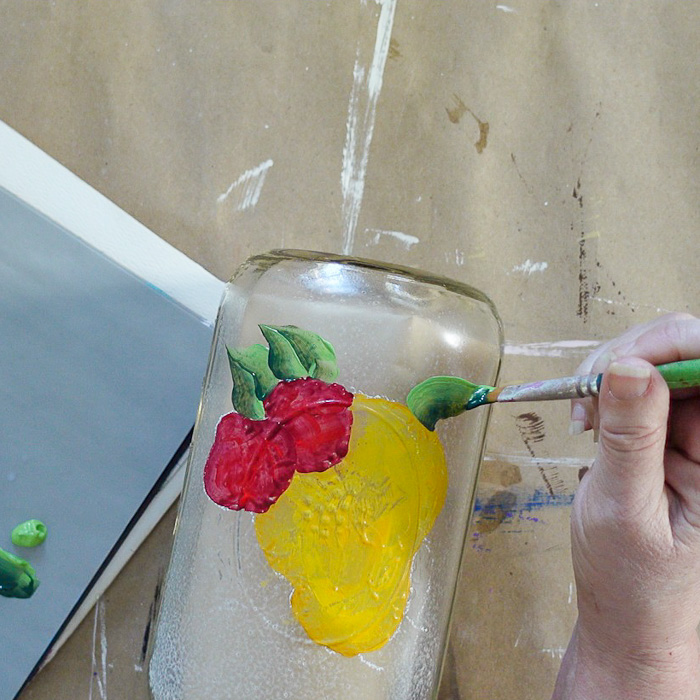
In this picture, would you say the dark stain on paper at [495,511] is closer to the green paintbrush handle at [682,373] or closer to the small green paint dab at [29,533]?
the green paintbrush handle at [682,373]

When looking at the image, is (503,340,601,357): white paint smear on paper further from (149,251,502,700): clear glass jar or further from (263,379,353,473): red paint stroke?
(263,379,353,473): red paint stroke

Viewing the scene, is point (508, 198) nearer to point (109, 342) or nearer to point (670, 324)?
point (670, 324)

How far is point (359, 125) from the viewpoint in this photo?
0.57 meters

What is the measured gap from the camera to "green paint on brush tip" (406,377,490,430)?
42cm

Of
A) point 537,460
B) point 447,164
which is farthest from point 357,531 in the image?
point 447,164

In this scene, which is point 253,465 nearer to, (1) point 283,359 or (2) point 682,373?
(1) point 283,359

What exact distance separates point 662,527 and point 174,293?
39cm

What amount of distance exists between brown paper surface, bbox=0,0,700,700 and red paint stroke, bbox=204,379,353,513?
0.18 m

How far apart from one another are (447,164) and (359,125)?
8 cm

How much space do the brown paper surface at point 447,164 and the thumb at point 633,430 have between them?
19cm

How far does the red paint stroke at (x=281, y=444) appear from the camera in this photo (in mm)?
395

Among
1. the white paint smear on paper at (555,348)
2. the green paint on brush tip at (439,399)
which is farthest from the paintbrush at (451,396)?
the white paint smear on paper at (555,348)

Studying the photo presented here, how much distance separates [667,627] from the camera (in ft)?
1.40

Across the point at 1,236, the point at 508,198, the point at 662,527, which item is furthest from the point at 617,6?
the point at 1,236
